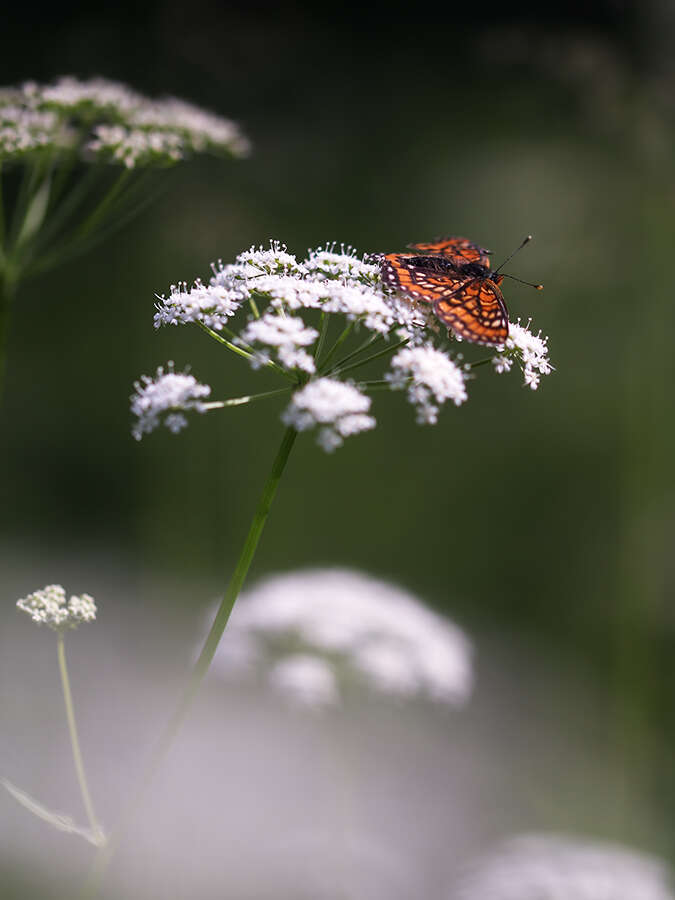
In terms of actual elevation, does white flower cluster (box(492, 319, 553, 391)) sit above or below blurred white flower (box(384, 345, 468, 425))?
above

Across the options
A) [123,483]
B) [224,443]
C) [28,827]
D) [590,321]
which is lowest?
[28,827]

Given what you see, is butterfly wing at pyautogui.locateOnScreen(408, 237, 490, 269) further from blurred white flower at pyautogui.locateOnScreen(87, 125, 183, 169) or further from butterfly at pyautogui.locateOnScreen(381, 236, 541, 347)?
blurred white flower at pyautogui.locateOnScreen(87, 125, 183, 169)

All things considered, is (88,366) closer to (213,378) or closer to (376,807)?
(213,378)

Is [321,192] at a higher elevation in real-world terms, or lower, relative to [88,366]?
higher

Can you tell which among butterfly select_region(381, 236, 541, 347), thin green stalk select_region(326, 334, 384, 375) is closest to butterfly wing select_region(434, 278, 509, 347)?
butterfly select_region(381, 236, 541, 347)

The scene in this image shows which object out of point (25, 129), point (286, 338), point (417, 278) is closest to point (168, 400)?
point (286, 338)

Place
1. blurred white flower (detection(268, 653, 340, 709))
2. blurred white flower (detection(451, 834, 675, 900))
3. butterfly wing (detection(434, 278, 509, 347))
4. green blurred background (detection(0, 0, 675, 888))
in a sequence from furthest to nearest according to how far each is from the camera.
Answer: green blurred background (detection(0, 0, 675, 888)) < blurred white flower (detection(268, 653, 340, 709)) < blurred white flower (detection(451, 834, 675, 900)) < butterfly wing (detection(434, 278, 509, 347))

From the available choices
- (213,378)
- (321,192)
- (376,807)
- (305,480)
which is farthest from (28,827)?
(321,192)

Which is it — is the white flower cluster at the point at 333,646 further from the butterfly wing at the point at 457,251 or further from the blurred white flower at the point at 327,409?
the blurred white flower at the point at 327,409
